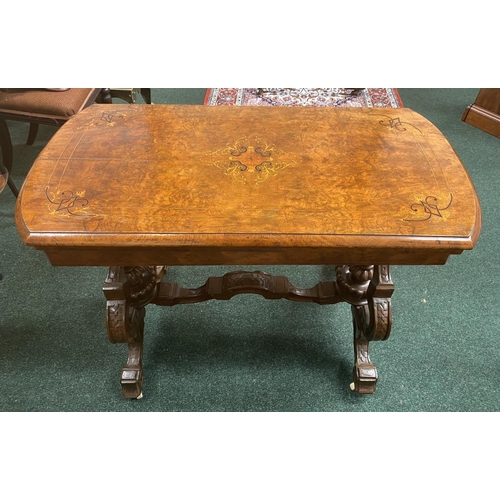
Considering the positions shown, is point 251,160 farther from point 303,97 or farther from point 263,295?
point 303,97

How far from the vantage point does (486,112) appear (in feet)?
10.1

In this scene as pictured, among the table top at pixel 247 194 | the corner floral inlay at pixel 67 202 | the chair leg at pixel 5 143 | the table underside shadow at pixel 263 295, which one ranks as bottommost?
the table underside shadow at pixel 263 295

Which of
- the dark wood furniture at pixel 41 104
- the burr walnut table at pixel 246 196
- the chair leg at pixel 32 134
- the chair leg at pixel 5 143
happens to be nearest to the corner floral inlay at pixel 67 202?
the burr walnut table at pixel 246 196

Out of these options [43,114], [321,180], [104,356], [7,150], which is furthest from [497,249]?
[7,150]

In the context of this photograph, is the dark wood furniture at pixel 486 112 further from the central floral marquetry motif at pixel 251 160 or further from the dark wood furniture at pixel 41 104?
the dark wood furniture at pixel 41 104

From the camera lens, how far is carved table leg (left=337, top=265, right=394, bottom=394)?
4.80ft

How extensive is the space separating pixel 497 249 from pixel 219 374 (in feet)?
5.57

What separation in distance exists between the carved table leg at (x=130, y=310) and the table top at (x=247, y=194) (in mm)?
293

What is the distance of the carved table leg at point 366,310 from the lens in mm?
1462

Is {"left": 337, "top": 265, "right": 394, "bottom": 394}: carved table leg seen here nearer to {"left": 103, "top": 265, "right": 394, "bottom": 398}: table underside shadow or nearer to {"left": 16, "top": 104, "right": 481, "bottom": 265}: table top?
{"left": 103, "top": 265, "right": 394, "bottom": 398}: table underside shadow

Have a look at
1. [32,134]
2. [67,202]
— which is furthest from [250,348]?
[32,134]

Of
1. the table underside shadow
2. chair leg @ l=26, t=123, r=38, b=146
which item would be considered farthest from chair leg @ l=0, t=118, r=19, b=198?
the table underside shadow

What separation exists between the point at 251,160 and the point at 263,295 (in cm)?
60

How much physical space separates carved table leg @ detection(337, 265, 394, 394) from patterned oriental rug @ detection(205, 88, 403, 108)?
2124 mm
